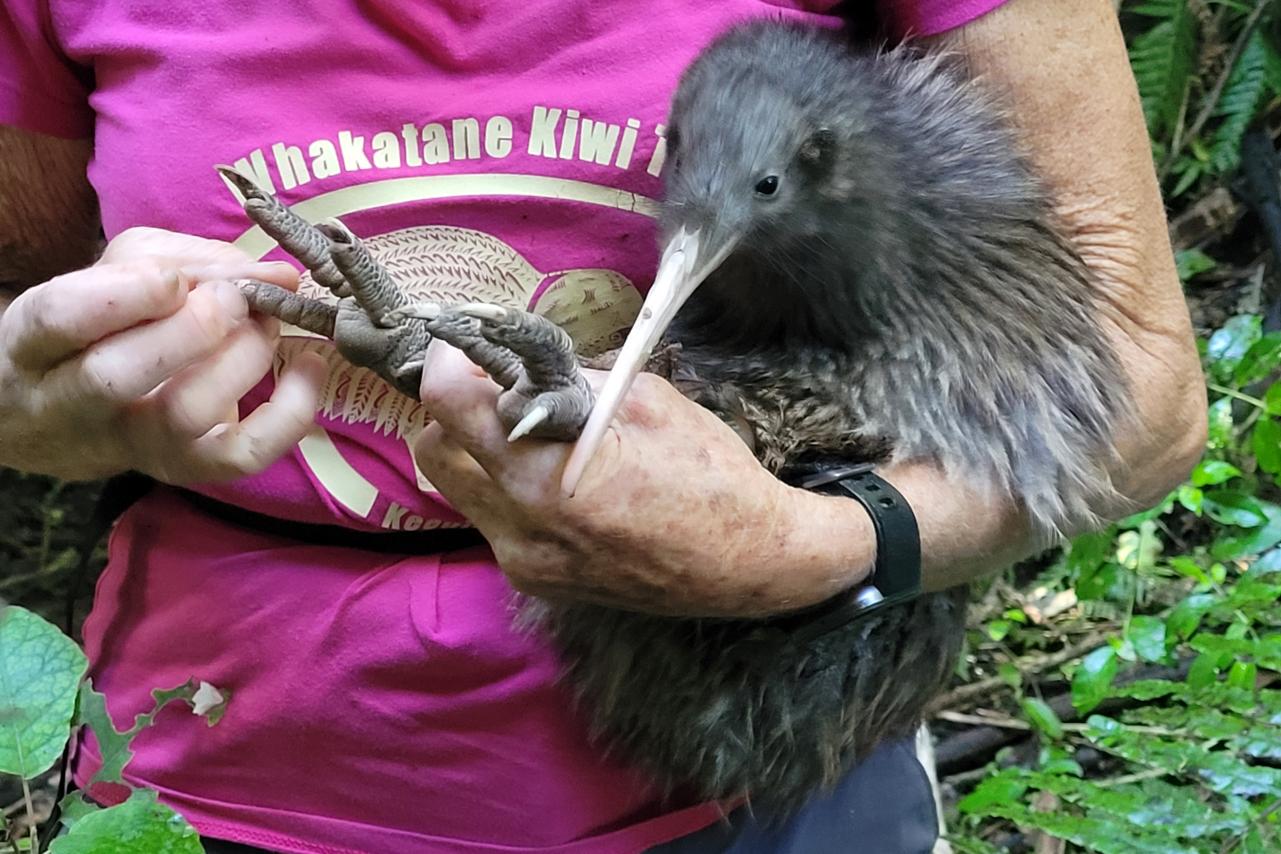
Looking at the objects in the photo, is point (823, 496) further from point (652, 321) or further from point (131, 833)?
point (131, 833)

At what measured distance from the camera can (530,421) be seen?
1.95ft

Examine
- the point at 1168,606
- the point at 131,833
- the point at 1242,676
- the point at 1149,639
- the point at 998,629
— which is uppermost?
the point at 131,833

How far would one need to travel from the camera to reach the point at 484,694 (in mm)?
929

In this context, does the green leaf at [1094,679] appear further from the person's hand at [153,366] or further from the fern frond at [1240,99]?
the person's hand at [153,366]

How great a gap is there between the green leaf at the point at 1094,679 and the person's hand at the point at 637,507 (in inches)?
35.1

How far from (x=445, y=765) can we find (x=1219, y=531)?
1.37m

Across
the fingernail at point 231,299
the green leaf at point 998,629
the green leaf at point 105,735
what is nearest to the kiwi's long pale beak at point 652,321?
the fingernail at point 231,299

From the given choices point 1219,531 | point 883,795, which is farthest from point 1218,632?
point 883,795

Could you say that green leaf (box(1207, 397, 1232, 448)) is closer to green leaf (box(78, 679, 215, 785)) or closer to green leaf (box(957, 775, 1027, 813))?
green leaf (box(957, 775, 1027, 813))

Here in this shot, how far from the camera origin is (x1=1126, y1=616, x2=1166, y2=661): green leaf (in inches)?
60.6

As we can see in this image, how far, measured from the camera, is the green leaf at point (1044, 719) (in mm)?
1672

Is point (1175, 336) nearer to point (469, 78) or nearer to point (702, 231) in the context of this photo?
point (702, 231)

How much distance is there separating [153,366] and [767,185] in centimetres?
41

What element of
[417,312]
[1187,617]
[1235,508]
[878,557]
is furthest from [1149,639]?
[417,312]
